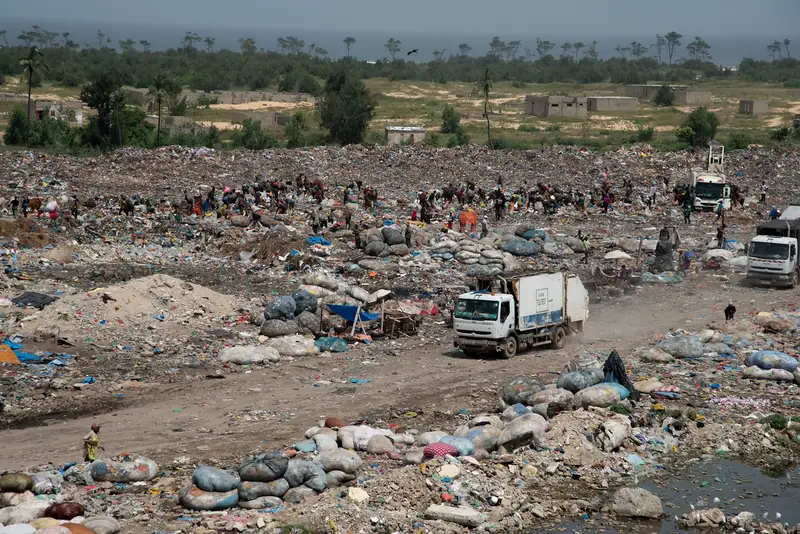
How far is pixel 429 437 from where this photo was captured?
46.4 ft

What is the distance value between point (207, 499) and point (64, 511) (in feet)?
5.11

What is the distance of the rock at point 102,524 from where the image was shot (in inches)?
432

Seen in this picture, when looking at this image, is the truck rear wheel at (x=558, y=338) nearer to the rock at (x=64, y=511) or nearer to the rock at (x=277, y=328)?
the rock at (x=277, y=328)

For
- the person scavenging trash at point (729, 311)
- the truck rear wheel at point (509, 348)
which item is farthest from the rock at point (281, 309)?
A: the person scavenging trash at point (729, 311)

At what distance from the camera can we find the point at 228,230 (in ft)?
97.6

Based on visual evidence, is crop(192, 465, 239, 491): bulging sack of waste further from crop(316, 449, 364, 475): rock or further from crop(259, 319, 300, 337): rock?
crop(259, 319, 300, 337): rock

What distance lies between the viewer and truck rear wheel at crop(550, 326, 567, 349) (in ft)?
66.0

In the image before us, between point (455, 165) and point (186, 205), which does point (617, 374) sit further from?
point (455, 165)

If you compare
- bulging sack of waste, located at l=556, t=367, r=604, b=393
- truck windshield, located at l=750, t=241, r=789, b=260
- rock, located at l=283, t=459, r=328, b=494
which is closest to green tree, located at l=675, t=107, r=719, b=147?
truck windshield, located at l=750, t=241, r=789, b=260

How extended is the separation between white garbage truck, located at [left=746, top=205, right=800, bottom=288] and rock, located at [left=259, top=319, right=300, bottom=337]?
482 inches

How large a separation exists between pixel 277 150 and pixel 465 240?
19512 millimetres

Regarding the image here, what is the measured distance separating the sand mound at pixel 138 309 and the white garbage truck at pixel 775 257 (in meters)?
12.9

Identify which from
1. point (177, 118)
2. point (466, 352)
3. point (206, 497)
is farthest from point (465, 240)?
point (177, 118)

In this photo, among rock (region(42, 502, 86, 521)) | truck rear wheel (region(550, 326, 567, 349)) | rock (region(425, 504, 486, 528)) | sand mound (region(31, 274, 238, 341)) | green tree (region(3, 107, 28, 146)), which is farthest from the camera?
green tree (region(3, 107, 28, 146))
